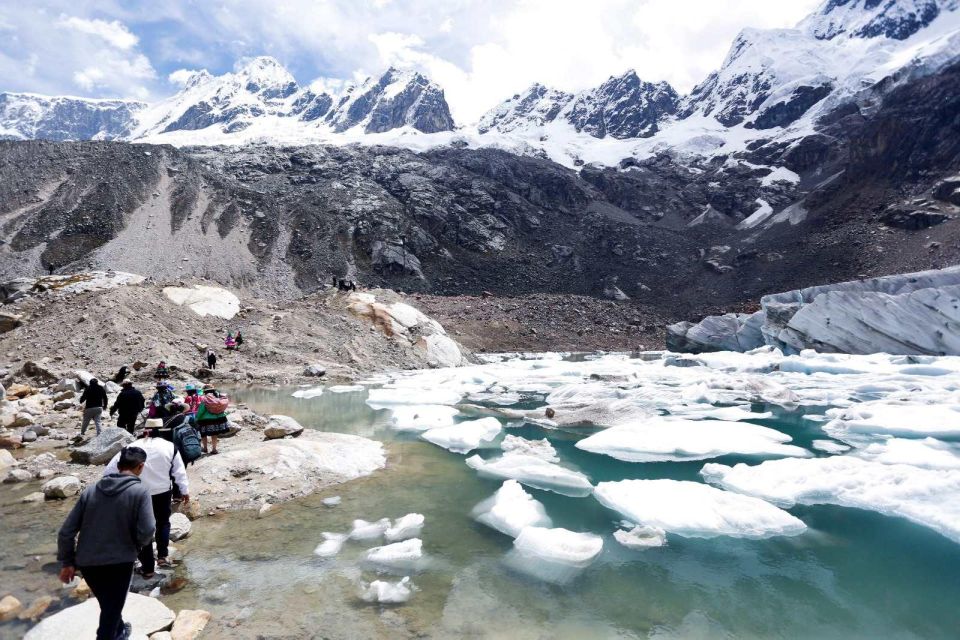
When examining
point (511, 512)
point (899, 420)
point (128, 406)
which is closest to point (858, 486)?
point (511, 512)

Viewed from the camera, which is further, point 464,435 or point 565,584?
point 464,435

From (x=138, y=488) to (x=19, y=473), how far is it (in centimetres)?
715

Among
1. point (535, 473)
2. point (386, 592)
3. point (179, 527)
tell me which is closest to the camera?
point (386, 592)

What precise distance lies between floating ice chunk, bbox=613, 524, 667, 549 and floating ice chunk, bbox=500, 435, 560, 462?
13.0ft

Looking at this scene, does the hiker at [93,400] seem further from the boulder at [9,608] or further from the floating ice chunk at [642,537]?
the floating ice chunk at [642,537]

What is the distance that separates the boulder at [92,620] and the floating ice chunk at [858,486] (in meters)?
9.04

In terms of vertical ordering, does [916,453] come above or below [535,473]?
above

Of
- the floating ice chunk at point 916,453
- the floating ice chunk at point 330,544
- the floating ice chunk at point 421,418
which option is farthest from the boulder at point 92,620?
the floating ice chunk at point 916,453

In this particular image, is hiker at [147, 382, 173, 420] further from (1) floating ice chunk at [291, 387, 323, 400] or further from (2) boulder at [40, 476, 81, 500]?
(1) floating ice chunk at [291, 387, 323, 400]

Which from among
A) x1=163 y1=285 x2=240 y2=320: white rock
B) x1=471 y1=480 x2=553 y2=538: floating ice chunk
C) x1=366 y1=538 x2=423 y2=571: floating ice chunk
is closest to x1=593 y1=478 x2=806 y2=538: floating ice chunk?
x1=471 y1=480 x2=553 y2=538: floating ice chunk

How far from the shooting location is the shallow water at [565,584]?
5184 mm

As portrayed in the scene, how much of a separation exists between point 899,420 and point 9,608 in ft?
61.8

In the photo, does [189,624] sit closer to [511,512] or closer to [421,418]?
[511,512]

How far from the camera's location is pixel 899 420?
14.0 meters
